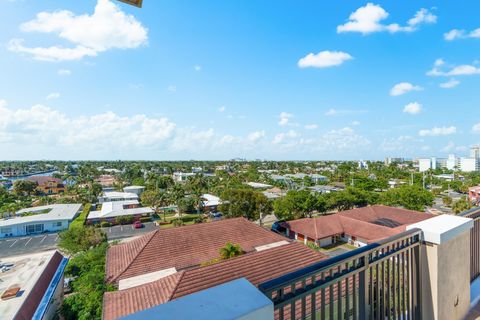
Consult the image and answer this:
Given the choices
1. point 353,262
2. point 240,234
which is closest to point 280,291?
point 353,262

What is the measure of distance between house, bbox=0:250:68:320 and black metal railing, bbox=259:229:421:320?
37.4 feet

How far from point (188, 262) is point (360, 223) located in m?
15.5

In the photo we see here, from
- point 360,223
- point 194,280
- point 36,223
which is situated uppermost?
point 194,280

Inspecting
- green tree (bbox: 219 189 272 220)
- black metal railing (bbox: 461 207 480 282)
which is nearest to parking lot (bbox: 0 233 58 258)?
green tree (bbox: 219 189 272 220)

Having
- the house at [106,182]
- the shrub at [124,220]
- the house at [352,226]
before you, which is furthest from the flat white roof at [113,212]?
the house at [106,182]

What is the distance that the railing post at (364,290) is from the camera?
223cm

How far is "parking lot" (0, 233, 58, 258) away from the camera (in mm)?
21062

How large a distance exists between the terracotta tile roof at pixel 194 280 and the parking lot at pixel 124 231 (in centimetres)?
1804

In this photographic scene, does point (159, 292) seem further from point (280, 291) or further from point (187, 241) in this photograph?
point (280, 291)

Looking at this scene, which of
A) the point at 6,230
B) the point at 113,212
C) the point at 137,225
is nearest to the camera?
the point at 6,230

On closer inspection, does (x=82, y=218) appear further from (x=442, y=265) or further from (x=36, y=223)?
(x=442, y=265)

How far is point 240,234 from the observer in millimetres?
14656

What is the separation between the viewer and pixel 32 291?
995cm

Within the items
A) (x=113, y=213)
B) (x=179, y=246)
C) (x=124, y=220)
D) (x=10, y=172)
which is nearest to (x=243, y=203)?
(x=179, y=246)
